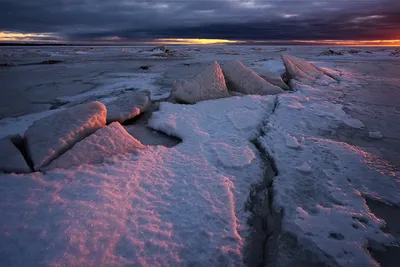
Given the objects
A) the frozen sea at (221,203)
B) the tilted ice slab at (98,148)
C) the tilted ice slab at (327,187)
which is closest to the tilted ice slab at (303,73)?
the tilted ice slab at (327,187)

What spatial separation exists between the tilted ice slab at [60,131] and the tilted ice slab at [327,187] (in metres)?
1.75

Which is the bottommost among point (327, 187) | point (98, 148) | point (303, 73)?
point (327, 187)

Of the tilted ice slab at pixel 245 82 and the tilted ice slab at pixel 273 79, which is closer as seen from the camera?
the tilted ice slab at pixel 245 82

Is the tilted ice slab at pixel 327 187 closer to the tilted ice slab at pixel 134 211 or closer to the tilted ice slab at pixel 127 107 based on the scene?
the tilted ice slab at pixel 134 211

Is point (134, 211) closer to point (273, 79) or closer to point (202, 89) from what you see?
point (202, 89)

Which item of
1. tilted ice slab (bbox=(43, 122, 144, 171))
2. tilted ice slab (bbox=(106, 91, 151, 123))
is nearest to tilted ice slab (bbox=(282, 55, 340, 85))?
tilted ice slab (bbox=(106, 91, 151, 123))

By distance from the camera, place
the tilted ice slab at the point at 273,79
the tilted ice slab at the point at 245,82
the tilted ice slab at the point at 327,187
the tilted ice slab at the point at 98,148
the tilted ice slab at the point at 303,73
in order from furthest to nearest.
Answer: the tilted ice slab at the point at 303,73
the tilted ice slab at the point at 273,79
the tilted ice slab at the point at 245,82
the tilted ice slab at the point at 98,148
the tilted ice slab at the point at 327,187

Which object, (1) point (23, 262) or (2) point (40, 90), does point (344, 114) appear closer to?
(1) point (23, 262)

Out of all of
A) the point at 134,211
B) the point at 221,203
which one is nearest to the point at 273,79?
the point at 221,203

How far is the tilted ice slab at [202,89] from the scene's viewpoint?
3883mm

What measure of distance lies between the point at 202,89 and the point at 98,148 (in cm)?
231

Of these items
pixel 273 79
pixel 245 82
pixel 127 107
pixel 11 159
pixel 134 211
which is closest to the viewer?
pixel 134 211

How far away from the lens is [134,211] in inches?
58.2

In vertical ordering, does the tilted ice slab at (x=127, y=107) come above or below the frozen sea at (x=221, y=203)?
above
